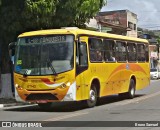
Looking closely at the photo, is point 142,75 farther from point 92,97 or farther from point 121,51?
point 92,97

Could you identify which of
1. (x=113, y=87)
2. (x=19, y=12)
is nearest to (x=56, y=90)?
(x=113, y=87)

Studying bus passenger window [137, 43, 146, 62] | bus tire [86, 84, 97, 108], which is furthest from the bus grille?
bus passenger window [137, 43, 146, 62]

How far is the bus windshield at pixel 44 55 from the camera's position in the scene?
17062 millimetres

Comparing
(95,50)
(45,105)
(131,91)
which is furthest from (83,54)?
(131,91)

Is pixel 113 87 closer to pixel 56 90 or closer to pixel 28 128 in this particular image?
pixel 56 90

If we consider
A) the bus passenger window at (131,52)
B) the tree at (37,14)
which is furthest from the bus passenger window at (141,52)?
the tree at (37,14)

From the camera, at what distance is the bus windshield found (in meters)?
17.1

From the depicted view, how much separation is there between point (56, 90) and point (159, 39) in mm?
74530

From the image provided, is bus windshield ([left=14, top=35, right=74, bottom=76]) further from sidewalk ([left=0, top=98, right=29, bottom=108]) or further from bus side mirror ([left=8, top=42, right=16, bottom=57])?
sidewalk ([left=0, top=98, right=29, bottom=108])

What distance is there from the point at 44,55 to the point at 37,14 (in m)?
5.09

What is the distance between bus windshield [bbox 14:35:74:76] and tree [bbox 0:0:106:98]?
4088 millimetres

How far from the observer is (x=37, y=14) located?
865 inches

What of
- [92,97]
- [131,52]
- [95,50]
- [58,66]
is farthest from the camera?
[131,52]

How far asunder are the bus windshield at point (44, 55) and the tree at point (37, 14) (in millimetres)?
4088
